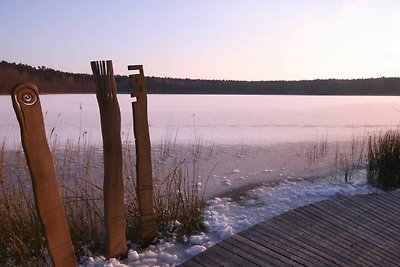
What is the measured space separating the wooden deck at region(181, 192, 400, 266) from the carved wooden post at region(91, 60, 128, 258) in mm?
595

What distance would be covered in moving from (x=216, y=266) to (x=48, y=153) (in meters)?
1.41

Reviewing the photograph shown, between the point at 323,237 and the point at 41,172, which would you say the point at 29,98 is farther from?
the point at 323,237

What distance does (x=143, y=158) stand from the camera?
3527mm

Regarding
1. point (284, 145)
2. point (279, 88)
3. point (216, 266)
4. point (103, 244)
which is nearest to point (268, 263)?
point (216, 266)

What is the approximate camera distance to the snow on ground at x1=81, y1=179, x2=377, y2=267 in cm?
334

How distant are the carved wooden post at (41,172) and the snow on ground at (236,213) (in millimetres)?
545

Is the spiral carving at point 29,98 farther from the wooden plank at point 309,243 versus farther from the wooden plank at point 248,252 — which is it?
the wooden plank at point 309,243

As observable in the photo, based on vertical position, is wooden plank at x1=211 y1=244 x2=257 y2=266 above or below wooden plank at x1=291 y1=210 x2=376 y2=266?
above

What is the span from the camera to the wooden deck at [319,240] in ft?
10.3

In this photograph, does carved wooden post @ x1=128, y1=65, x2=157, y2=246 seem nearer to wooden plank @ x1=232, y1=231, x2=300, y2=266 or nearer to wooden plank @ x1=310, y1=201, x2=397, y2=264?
wooden plank @ x1=232, y1=231, x2=300, y2=266

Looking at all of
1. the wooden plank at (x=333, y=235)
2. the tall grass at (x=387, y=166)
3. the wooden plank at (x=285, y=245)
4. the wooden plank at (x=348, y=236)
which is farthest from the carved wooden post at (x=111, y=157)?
the tall grass at (x=387, y=166)

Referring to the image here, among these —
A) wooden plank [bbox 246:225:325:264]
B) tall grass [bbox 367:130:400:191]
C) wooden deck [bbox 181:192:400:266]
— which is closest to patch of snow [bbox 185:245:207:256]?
wooden deck [bbox 181:192:400:266]

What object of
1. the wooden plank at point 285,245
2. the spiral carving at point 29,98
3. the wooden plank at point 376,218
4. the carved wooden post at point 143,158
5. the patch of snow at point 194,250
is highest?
the spiral carving at point 29,98

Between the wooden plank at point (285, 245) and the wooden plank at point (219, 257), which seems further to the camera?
the wooden plank at point (285, 245)
